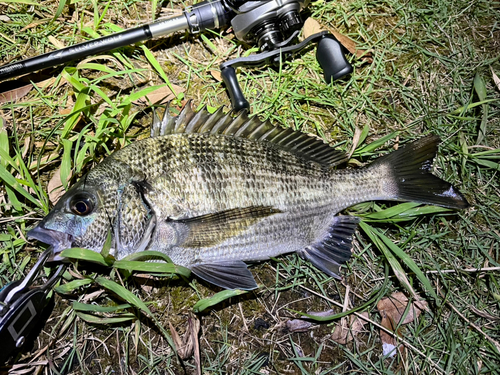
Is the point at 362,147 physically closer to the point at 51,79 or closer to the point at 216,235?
the point at 216,235

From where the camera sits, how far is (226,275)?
104 inches

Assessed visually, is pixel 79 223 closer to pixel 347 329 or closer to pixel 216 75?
pixel 216 75

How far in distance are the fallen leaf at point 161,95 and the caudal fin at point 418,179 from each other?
179cm

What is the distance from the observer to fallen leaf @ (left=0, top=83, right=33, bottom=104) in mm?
3133

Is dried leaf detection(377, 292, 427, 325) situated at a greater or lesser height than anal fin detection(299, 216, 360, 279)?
lesser

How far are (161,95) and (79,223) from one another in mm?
1353

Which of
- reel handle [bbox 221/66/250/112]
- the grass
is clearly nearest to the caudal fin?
the grass

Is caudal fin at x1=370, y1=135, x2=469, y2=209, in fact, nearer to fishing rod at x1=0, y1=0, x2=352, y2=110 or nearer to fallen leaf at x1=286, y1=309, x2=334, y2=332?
fishing rod at x1=0, y1=0, x2=352, y2=110

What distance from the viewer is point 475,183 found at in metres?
→ 3.18

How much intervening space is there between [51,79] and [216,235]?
81.4 inches

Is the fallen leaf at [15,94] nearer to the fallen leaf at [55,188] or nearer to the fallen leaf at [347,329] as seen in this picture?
the fallen leaf at [55,188]

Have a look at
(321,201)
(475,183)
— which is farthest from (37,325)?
(475,183)

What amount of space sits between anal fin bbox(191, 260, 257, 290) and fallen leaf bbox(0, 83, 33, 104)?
214cm

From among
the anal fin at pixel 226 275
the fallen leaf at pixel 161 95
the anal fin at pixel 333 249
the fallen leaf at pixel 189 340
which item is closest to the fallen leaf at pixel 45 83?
the fallen leaf at pixel 161 95
